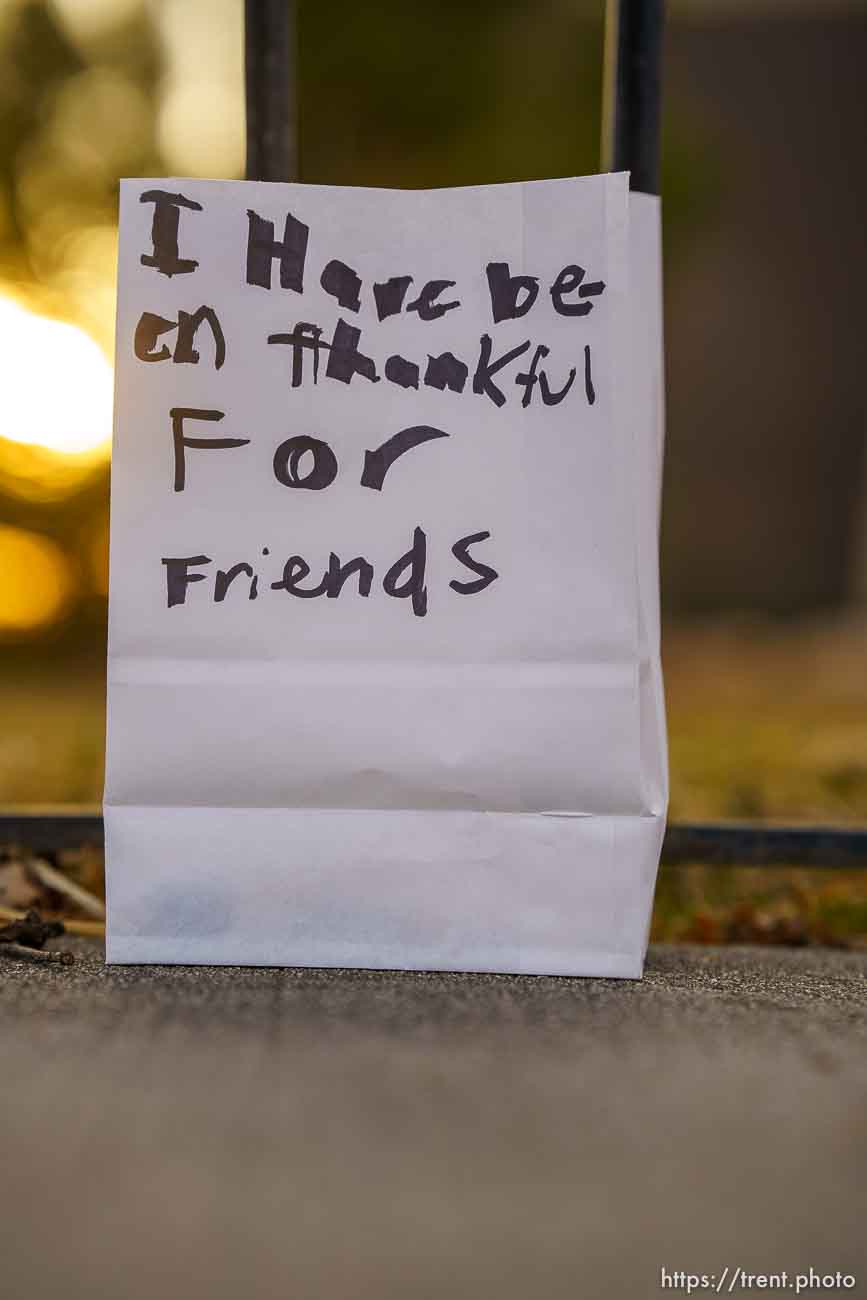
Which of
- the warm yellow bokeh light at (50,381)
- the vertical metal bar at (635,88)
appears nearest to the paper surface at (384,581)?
the vertical metal bar at (635,88)

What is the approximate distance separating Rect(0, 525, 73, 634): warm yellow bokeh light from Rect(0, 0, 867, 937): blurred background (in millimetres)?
13

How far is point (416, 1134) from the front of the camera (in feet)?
2.80

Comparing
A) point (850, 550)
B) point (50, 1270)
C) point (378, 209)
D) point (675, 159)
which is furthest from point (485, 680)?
point (850, 550)

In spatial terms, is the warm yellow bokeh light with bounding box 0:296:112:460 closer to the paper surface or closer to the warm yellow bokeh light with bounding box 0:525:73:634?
the paper surface

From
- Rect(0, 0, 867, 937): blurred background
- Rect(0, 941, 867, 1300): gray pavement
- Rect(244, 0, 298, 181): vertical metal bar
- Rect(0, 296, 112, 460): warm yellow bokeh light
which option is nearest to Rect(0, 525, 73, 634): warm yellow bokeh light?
Rect(0, 0, 867, 937): blurred background

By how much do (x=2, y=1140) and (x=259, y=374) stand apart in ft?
2.56

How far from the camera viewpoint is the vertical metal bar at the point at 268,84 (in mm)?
1405

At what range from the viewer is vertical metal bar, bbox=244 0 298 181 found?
1.41 m

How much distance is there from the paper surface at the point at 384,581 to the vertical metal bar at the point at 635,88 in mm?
241

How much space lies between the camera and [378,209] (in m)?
1.19

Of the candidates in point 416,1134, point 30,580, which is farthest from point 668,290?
point 416,1134

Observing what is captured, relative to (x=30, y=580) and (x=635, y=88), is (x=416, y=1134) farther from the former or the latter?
(x=30, y=580)

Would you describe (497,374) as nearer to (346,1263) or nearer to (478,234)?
(478,234)

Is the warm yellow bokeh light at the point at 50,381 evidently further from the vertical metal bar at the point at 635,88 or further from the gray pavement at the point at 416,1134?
the gray pavement at the point at 416,1134
